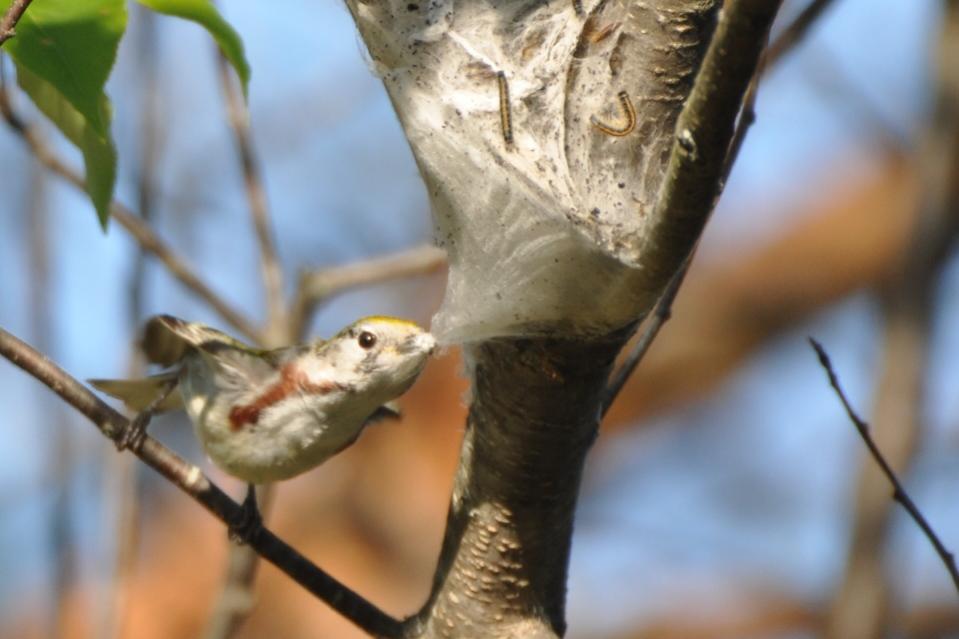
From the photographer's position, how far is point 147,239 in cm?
335

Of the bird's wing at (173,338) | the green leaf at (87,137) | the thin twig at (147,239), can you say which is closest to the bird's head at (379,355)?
the bird's wing at (173,338)

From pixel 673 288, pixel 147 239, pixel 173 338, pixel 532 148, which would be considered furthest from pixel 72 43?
pixel 147 239

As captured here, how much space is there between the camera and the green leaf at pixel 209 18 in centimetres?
198

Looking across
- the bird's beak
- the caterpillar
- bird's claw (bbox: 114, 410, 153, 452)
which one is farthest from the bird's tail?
the caterpillar

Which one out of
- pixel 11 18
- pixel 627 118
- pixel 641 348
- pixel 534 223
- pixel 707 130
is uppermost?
pixel 11 18

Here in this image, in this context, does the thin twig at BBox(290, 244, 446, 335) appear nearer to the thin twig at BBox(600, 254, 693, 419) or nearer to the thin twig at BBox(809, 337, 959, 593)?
the thin twig at BBox(600, 254, 693, 419)

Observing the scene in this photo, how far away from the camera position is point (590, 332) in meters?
1.88

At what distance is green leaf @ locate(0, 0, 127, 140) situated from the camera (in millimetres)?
1848

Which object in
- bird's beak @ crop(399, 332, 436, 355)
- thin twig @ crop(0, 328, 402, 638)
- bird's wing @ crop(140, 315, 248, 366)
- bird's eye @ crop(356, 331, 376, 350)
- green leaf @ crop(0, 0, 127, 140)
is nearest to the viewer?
green leaf @ crop(0, 0, 127, 140)

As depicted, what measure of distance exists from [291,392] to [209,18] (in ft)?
3.60

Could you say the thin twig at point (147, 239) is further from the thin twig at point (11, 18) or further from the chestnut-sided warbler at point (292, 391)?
the thin twig at point (11, 18)

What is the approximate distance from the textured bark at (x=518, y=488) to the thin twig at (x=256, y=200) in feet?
4.97

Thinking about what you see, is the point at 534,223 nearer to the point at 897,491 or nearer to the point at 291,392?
the point at 897,491

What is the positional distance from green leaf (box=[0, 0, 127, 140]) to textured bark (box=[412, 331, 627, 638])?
0.75 m
